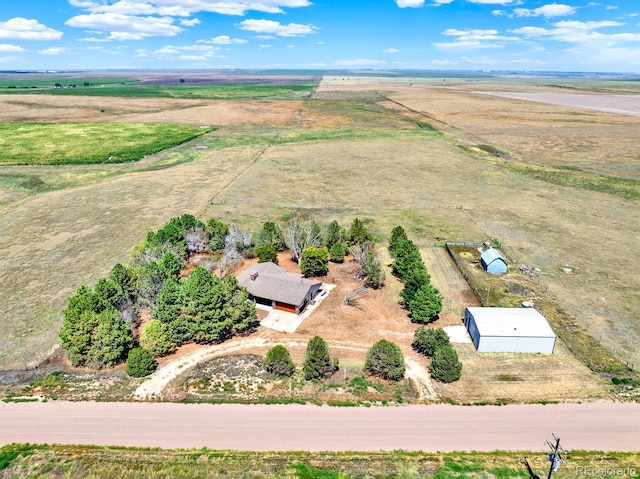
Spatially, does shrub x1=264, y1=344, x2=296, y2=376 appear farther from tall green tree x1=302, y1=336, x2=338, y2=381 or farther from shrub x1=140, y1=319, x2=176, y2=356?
shrub x1=140, y1=319, x2=176, y2=356

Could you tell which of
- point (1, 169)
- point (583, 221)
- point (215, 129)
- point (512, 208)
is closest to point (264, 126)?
point (215, 129)

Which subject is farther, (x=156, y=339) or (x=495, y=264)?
(x=495, y=264)

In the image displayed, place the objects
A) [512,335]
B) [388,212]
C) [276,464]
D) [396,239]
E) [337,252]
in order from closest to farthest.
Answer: [276,464] → [512,335] → [337,252] → [396,239] → [388,212]

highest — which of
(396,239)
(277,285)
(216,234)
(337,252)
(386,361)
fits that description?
(216,234)

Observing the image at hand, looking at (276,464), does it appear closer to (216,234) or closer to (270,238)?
(270,238)

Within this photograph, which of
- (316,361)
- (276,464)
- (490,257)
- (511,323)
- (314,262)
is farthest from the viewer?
(490,257)

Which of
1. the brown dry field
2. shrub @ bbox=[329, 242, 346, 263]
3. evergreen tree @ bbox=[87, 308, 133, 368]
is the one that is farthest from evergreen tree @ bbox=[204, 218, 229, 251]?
evergreen tree @ bbox=[87, 308, 133, 368]

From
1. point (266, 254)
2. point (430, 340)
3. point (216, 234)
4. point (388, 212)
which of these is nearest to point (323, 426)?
point (430, 340)
